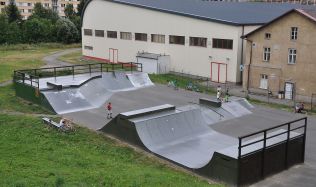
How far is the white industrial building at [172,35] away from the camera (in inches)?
1458

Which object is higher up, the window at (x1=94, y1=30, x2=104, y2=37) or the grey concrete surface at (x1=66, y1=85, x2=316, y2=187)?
the window at (x1=94, y1=30, x2=104, y2=37)

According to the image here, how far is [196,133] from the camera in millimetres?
20500

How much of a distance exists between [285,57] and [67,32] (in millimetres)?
53376

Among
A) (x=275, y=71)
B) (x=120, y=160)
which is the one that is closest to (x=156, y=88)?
(x=275, y=71)

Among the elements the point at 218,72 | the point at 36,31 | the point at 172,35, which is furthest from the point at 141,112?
the point at 36,31

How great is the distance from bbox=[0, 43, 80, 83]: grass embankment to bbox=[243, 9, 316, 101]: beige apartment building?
22407 mm

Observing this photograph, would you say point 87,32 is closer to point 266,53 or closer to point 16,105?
point 266,53

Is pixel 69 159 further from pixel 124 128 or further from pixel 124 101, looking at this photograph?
pixel 124 101

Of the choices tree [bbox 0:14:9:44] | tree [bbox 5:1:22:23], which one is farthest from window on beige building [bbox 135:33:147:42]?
tree [bbox 5:1:22:23]

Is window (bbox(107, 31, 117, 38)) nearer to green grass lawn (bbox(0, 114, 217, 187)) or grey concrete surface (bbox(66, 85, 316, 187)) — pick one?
grey concrete surface (bbox(66, 85, 316, 187))

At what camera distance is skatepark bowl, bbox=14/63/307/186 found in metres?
15.0

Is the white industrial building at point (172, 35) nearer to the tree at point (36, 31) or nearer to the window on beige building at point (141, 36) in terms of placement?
the window on beige building at point (141, 36)

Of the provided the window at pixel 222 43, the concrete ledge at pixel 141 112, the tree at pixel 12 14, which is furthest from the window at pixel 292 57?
the tree at pixel 12 14

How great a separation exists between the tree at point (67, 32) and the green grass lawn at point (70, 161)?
56093mm
